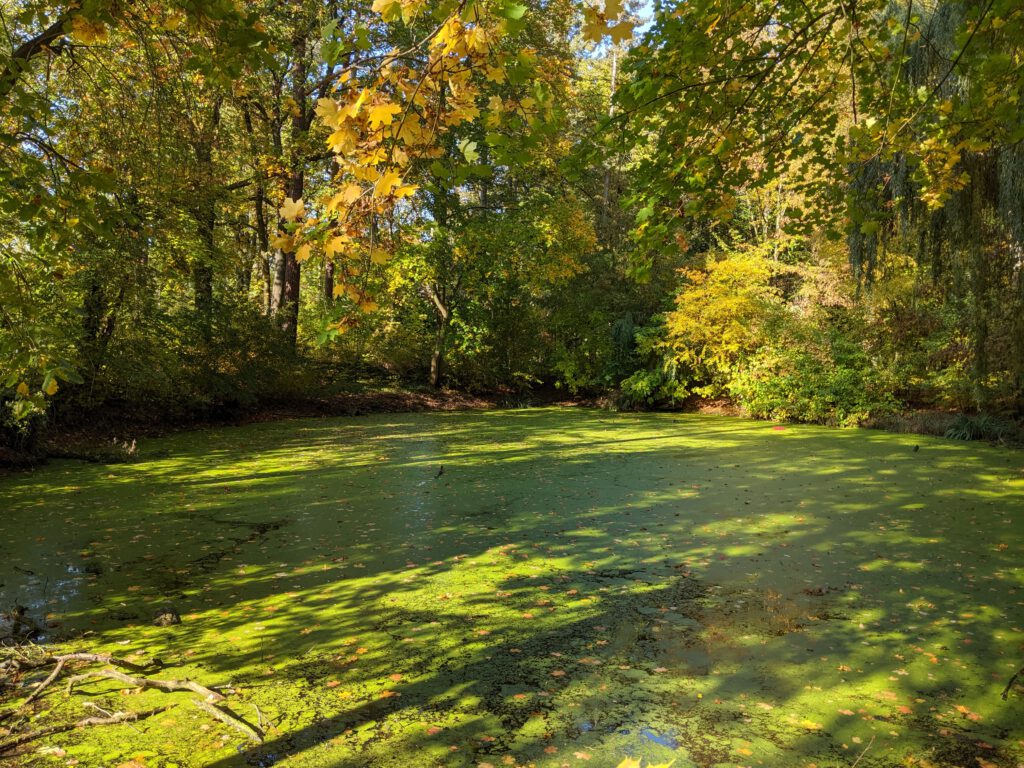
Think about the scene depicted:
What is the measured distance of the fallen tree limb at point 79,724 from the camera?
192 centimetres

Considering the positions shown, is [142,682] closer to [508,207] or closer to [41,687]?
[41,687]

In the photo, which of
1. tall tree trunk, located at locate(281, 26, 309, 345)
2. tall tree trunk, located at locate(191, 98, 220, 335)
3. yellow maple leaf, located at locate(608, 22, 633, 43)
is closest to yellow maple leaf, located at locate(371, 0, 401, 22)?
yellow maple leaf, located at locate(608, 22, 633, 43)

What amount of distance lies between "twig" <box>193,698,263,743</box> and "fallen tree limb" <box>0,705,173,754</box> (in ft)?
0.47

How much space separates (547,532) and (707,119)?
272 centimetres

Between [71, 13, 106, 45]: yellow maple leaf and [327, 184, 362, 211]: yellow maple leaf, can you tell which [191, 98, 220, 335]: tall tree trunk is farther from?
[327, 184, 362, 211]: yellow maple leaf

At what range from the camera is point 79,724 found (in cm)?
204

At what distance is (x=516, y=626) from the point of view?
9.33 feet

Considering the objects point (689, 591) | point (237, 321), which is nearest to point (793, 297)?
point (237, 321)

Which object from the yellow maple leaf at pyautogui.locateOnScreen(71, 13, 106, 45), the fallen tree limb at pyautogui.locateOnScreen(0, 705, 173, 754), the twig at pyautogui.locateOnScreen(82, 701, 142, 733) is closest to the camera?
the yellow maple leaf at pyautogui.locateOnScreen(71, 13, 106, 45)

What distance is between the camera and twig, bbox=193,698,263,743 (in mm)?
1989

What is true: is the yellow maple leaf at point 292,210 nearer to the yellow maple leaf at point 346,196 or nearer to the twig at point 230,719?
the yellow maple leaf at point 346,196

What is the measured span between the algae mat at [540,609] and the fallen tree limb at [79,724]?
3 cm

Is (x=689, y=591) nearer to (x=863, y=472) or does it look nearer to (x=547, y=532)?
(x=547, y=532)

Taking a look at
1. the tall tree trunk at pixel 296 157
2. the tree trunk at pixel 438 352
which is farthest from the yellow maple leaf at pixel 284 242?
the tree trunk at pixel 438 352
